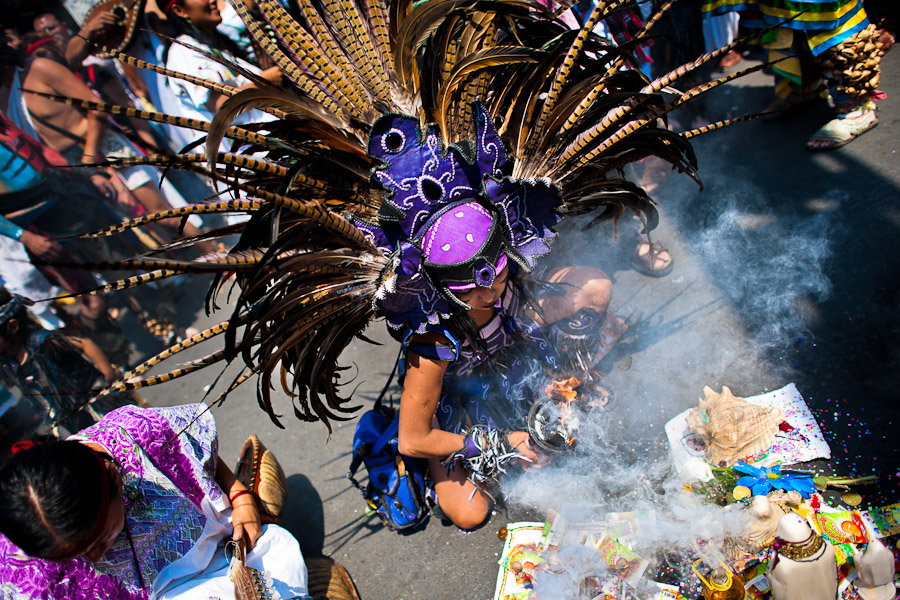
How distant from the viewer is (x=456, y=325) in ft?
7.79

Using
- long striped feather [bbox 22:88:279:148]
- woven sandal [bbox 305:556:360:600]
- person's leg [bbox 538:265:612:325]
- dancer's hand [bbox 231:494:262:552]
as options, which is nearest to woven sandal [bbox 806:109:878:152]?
person's leg [bbox 538:265:612:325]

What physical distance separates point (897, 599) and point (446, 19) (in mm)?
2494

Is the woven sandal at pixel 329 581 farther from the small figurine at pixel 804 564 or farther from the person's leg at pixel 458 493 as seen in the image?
the small figurine at pixel 804 564

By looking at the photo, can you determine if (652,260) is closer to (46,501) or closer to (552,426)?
(552,426)

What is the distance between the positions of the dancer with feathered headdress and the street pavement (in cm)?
62

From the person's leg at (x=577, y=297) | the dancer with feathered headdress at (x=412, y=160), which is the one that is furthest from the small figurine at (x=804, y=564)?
the person's leg at (x=577, y=297)

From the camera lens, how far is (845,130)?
367cm

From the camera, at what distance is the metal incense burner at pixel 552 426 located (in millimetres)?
2672

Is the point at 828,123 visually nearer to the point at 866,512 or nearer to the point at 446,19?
the point at 866,512

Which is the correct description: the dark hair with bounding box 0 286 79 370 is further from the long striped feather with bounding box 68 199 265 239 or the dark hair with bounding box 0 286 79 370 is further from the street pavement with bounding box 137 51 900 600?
the long striped feather with bounding box 68 199 265 239

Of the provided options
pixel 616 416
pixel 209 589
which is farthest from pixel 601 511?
pixel 209 589

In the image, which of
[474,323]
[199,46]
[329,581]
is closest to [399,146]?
[474,323]

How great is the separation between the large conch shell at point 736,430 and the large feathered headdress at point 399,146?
1162 mm

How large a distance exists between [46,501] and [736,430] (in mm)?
2536
